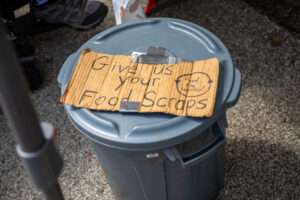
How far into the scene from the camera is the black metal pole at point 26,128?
0.37 m

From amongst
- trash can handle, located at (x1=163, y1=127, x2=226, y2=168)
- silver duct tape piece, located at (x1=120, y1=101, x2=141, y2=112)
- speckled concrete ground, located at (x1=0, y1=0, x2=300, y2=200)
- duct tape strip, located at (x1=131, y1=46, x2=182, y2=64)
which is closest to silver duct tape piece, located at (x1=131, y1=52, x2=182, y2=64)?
duct tape strip, located at (x1=131, y1=46, x2=182, y2=64)

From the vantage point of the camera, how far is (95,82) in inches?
45.4

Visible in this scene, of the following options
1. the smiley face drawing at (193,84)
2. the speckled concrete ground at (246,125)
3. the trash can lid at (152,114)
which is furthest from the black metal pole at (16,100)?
the speckled concrete ground at (246,125)

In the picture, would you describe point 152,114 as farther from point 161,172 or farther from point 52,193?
point 52,193

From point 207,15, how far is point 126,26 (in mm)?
1265

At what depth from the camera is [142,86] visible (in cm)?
112

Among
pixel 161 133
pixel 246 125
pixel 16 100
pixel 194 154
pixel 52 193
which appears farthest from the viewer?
pixel 246 125

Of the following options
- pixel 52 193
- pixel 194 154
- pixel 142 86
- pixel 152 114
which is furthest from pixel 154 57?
pixel 52 193

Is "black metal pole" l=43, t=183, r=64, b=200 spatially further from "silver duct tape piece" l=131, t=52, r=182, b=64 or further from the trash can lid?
"silver duct tape piece" l=131, t=52, r=182, b=64

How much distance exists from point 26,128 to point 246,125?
1526mm

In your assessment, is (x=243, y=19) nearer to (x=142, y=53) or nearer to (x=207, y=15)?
(x=207, y=15)

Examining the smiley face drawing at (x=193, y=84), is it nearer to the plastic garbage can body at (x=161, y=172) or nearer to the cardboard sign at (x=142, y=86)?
the cardboard sign at (x=142, y=86)

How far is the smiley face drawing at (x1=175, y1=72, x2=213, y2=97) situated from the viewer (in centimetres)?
108

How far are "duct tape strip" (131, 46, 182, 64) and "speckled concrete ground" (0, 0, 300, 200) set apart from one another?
28.4 inches
